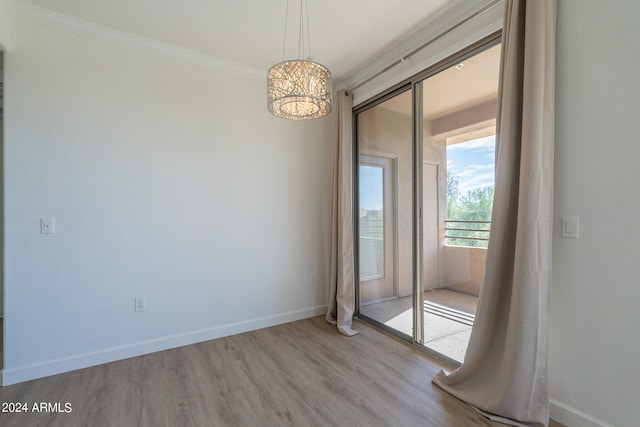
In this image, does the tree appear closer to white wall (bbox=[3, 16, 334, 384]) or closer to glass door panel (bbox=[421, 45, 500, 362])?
glass door panel (bbox=[421, 45, 500, 362])

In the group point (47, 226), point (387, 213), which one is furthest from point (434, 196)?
point (47, 226)

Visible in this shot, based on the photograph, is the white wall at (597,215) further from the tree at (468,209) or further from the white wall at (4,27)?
the white wall at (4,27)

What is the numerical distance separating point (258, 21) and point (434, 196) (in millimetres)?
2146

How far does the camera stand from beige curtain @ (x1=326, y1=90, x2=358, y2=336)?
320cm

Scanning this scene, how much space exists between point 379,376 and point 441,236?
4.28 ft

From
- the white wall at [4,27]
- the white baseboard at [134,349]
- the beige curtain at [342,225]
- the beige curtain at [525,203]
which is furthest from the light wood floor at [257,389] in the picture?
the white wall at [4,27]

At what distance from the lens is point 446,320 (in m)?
2.60

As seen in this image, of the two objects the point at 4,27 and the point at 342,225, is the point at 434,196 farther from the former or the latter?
the point at 4,27

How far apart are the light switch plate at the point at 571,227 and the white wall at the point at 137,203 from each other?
2.44 meters

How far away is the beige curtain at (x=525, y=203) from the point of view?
1.63m

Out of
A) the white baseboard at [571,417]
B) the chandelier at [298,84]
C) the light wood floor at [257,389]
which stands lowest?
the light wood floor at [257,389]

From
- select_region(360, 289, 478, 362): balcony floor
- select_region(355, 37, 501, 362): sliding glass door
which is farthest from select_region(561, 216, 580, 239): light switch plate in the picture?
select_region(360, 289, 478, 362): balcony floor

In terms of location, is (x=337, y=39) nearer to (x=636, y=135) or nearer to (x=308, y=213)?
(x=308, y=213)

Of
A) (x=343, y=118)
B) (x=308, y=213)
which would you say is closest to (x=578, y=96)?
(x=343, y=118)
